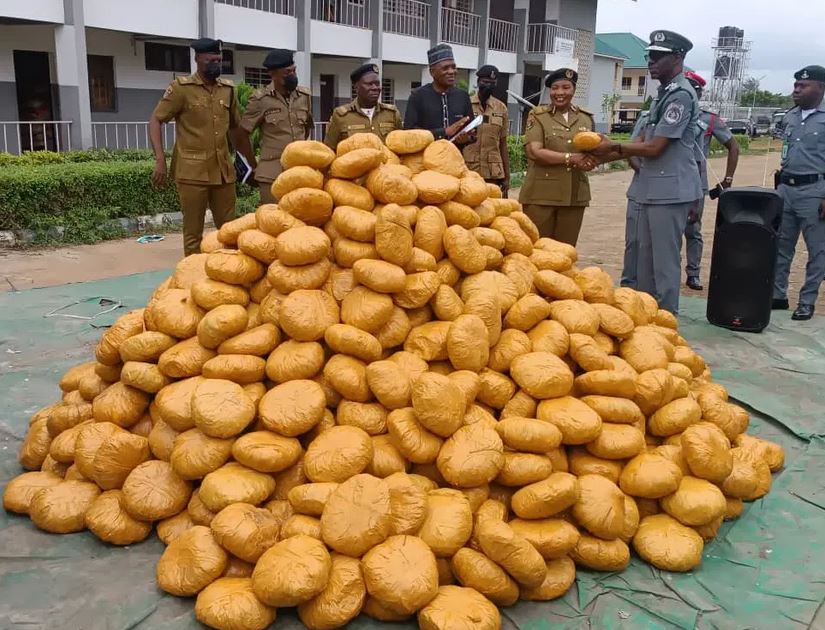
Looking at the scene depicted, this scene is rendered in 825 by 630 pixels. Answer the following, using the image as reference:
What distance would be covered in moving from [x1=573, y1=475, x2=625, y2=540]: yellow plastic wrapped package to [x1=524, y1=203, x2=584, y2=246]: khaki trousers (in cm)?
349

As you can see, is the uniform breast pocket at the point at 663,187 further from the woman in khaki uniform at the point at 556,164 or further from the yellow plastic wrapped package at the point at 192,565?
the yellow plastic wrapped package at the point at 192,565

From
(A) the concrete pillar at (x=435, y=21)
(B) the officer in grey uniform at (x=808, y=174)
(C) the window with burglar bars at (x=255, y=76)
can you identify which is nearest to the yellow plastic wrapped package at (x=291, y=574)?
(B) the officer in grey uniform at (x=808, y=174)

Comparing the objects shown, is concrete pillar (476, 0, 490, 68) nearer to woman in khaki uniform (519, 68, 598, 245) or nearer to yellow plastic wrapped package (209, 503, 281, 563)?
woman in khaki uniform (519, 68, 598, 245)

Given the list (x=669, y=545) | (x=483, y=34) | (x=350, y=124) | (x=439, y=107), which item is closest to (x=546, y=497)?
(x=669, y=545)

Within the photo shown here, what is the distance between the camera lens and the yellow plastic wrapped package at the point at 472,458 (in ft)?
Result: 8.76

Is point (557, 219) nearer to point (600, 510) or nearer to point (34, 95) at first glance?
point (600, 510)

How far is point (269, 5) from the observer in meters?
15.7

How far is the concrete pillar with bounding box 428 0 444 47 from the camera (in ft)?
66.0

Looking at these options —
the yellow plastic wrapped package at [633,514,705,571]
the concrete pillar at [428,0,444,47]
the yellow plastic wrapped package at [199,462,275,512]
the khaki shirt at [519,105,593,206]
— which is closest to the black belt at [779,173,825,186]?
the khaki shirt at [519,105,593,206]

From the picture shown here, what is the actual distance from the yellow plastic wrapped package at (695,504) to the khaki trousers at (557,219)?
3.37 meters

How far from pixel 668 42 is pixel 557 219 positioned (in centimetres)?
155

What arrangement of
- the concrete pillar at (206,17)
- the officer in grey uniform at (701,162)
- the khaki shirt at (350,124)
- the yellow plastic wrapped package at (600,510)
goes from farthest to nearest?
1. the concrete pillar at (206,17)
2. the officer in grey uniform at (701,162)
3. the khaki shirt at (350,124)
4. the yellow plastic wrapped package at (600,510)

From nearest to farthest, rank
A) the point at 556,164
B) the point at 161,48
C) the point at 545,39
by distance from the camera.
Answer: the point at 556,164
the point at 161,48
the point at 545,39

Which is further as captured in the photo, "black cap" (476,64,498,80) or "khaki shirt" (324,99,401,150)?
"black cap" (476,64,498,80)
